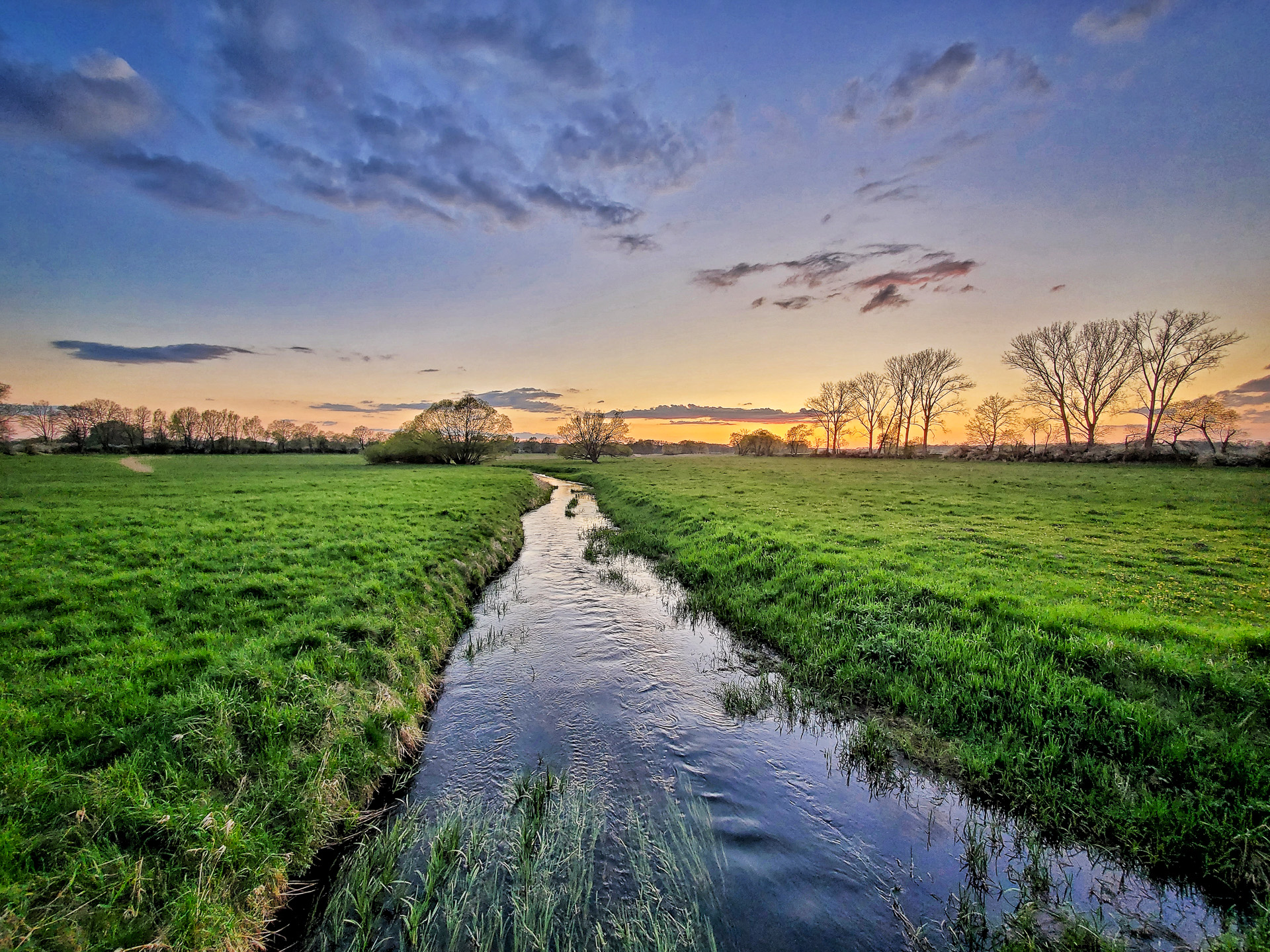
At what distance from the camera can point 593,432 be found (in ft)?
240

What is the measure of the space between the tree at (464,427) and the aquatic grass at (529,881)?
56.4 metres

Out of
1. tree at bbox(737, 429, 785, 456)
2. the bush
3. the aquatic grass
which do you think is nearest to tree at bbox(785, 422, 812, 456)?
tree at bbox(737, 429, 785, 456)

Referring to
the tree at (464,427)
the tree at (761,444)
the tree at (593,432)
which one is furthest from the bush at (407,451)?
the tree at (761,444)

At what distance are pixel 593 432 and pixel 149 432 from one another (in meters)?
74.4

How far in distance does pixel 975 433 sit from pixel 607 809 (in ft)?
278

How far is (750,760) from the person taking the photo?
6371 millimetres

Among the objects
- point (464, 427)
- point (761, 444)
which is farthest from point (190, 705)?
point (761, 444)

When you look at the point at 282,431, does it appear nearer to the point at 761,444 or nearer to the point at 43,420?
the point at 43,420

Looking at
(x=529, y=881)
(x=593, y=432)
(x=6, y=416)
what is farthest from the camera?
(x=593, y=432)

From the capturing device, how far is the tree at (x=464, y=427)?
5672 centimetres

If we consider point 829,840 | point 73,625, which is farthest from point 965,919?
point 73,625

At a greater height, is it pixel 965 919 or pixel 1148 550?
pixel 1148 550

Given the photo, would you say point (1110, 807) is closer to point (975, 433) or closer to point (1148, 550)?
point (1148, 550)

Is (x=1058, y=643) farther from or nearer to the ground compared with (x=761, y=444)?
nearer to the ground
